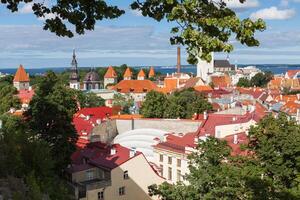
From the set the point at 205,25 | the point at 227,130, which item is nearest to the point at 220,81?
the point at 227,130

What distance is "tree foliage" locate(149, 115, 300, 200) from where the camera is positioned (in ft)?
62.3

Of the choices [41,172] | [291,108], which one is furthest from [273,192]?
[291,108]

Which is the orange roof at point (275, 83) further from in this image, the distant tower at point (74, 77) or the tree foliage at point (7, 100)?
the tree foliage at point (7, 100)

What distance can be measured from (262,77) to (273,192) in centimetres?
13209

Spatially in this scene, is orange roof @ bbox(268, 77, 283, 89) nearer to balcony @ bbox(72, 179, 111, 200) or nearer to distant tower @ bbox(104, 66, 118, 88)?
distant tower @ bbox(104, 66, 118, 88)

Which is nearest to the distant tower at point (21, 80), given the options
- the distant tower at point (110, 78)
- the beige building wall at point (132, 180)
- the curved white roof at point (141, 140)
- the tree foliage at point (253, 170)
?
the distant tower at point (110, 78)

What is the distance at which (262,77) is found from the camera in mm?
146875

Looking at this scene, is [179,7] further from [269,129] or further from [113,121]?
[113,121]

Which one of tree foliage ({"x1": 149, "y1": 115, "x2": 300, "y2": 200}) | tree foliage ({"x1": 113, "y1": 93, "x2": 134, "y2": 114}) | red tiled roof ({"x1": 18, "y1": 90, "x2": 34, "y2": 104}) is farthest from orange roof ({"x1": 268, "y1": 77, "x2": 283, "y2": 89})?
tree foliage ({"x1": 149, "y1": 115, "x2": 300, "y2": 200})

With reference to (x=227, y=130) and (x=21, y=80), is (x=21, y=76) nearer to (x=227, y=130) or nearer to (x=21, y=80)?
(x=21, y=80)

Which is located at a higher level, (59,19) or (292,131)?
(59,19)

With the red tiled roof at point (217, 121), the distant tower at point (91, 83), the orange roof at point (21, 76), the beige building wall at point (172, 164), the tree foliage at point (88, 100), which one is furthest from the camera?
the distant tower at point (91, 83)

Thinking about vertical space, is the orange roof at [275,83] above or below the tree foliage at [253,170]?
below

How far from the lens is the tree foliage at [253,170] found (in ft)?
62.3
